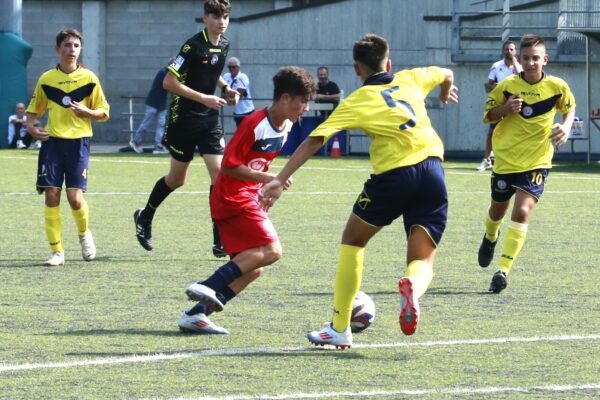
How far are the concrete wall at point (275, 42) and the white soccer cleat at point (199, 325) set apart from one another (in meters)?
20.4

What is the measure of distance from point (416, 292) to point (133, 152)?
2270 cm

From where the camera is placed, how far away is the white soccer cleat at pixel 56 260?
428 inches

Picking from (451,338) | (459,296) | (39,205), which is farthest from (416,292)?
(39,205)

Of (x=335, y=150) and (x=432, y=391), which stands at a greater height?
(x=335, y=150)

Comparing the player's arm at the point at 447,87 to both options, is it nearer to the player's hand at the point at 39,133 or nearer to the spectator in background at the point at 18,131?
the player's hand at the point at 39,133

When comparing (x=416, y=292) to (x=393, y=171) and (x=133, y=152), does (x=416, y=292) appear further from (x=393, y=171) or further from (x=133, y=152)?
(x=133, y=152)

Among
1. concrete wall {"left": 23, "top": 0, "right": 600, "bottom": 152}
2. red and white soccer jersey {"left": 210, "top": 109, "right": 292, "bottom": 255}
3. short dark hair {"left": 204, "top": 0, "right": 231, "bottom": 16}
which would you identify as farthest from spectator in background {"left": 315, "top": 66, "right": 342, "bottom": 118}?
red and white soccer jersey {"left": 210, "top": 109, "right": 292, "bottom": 255}

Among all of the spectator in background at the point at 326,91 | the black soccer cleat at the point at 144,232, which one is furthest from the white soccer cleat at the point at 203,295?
the spectator in background at the point at 326,91

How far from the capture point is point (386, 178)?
7395 mm

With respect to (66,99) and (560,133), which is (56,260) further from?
(560,133)

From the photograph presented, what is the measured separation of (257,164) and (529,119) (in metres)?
3.13

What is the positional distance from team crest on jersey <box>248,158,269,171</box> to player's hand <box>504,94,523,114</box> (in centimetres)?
277

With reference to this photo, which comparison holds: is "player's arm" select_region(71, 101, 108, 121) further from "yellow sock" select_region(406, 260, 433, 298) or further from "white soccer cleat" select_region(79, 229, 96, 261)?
"yellow sock" select_region(406, 260, 433, 298)

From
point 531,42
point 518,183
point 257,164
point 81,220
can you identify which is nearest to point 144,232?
point 81,220
